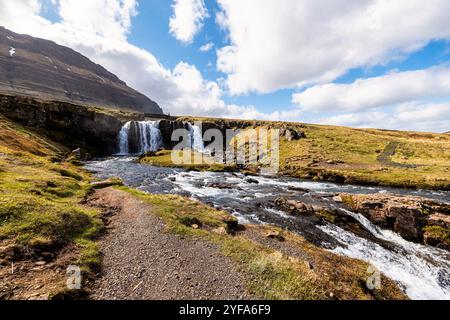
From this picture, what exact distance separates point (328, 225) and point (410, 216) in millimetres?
7922

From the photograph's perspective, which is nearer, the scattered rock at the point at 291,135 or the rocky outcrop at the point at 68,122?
the rocky outcrop at the point at 68,122

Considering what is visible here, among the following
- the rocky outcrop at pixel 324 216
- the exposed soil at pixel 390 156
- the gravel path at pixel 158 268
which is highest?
the exposed soil at pixel 390 156

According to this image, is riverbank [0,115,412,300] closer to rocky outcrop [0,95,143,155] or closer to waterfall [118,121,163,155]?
rocky outcrop [0,95,143,155]

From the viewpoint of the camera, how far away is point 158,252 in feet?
43.9

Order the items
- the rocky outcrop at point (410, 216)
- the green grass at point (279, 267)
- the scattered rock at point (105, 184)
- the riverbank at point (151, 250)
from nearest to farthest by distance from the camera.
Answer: the riverbank at point (151, 250) < the green grass at point (279, 267) < the rocky outcrop at point (410, 216) < the scattered rock at point (105, 184)

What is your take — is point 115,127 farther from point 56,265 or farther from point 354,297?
point 354,297

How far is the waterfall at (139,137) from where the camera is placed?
→ 84.8 m

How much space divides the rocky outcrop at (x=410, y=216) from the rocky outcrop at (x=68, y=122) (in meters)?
77.9

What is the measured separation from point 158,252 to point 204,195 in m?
19.4

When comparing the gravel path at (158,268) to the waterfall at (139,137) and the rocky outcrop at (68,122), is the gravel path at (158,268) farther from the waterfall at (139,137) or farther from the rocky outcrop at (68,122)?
the waterfall at (139,137)

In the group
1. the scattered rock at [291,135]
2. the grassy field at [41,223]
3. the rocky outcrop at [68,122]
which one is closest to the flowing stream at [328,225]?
the grassy field at [41,223]

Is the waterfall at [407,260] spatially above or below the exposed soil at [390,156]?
below

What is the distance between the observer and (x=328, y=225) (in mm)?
23250
